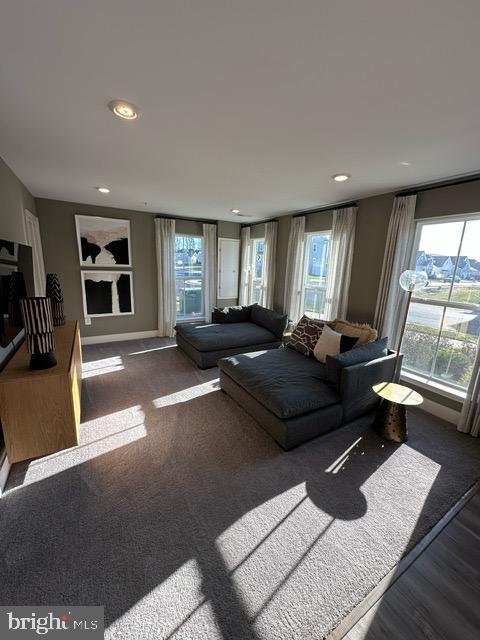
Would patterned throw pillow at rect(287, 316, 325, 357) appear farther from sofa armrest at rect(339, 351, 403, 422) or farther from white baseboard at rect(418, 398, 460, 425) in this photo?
white baseboard at rect(418, 398, 460, 425)

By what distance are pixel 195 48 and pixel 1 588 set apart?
261cm

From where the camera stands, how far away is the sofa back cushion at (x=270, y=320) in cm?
441

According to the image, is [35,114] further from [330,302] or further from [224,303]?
[224,303]

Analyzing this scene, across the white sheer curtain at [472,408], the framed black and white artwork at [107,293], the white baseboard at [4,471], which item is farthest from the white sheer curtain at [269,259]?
the white baseboard at [4,471]

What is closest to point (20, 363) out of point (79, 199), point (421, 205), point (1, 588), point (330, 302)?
point (1, 588)

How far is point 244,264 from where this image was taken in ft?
20.0

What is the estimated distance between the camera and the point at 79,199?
13.5 feet

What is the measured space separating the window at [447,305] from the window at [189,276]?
13.2 ft

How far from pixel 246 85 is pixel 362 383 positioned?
8.12ft

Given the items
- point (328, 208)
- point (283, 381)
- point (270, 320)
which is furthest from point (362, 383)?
point (328, 208)

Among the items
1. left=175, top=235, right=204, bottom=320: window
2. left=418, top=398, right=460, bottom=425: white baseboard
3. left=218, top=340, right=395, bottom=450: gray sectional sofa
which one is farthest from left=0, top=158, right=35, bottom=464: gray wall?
left=418, top=398, right=460, bottom=425: white baseboard

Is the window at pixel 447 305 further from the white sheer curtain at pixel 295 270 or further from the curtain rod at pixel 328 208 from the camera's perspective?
the white sheer curtain at pixel 295 270

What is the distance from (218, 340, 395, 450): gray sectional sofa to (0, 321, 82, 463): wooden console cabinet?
1553 mm

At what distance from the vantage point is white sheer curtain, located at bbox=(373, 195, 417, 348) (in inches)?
118
